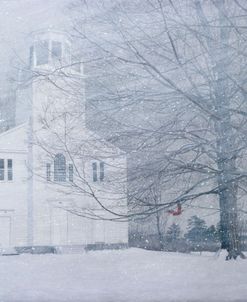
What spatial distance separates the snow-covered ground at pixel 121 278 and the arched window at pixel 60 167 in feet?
0.76

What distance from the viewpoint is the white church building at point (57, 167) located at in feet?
4.42

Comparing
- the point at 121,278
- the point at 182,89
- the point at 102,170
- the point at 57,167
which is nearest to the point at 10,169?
the point at 57,167

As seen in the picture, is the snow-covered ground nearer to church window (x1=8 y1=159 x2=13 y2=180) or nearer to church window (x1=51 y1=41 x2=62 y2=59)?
church window (x1=8 y1=159 x2=13 y2=180)

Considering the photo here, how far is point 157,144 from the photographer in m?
1.50

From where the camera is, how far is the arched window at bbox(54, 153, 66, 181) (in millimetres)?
1363

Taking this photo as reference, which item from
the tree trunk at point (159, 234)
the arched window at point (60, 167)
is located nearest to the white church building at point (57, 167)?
the arched window at point (60, 167)

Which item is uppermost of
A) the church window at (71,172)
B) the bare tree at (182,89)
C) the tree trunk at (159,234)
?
the bare tree at (182,89)

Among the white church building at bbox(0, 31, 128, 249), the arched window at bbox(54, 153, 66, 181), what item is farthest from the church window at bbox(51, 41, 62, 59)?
the arched window at bbox(54, 153, 66, 181)

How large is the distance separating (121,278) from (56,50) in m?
0.71

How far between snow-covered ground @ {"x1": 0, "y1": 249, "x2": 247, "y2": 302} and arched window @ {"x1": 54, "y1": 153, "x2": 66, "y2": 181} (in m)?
0.23

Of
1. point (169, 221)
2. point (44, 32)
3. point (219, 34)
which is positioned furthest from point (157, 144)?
point (44, 32)

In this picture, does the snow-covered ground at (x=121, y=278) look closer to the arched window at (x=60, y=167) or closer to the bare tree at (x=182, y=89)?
the bare tree at (x=182, y=89)

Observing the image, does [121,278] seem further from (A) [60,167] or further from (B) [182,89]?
(B) [182,89]

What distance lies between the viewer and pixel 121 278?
1354mm
